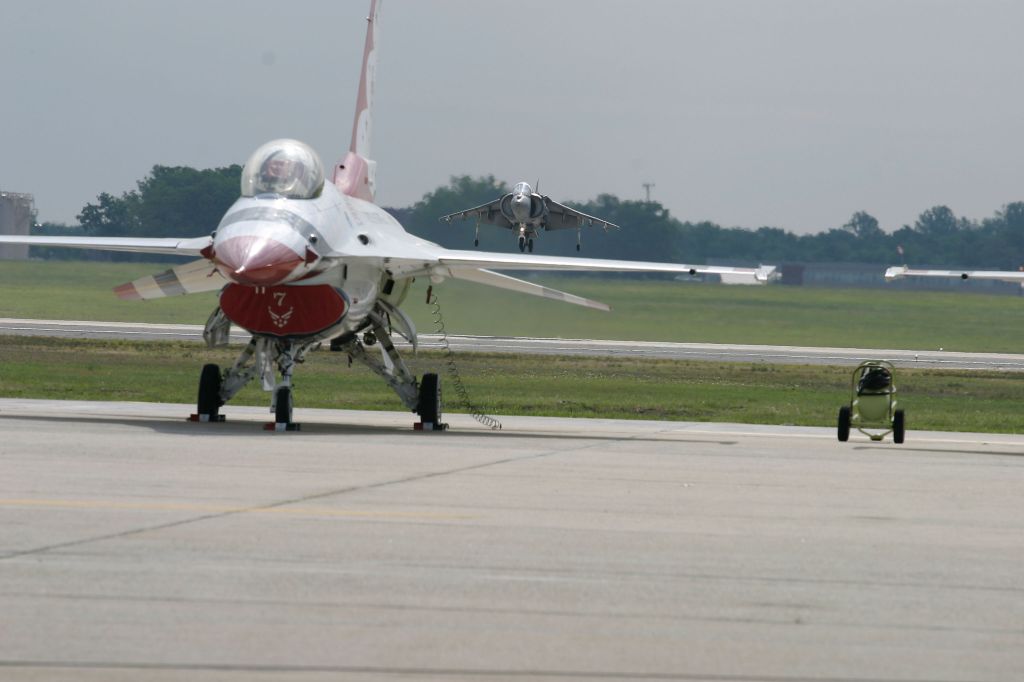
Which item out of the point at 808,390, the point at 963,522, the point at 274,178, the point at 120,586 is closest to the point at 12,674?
the point at 120,586

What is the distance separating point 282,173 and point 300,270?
4.85 feet

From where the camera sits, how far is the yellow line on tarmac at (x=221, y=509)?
468 inches

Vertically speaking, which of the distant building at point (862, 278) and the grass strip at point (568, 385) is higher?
the distant building at point (862, 278)

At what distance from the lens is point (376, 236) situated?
21.6 m

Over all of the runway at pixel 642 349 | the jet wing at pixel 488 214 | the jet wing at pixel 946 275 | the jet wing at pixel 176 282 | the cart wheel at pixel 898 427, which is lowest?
the cart wheel at pixel 898 427

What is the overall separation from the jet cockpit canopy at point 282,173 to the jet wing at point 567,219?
45566 millimetres

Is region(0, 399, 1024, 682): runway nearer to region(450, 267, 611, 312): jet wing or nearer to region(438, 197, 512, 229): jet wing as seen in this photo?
region(450, 267, 611, 312): jet wing

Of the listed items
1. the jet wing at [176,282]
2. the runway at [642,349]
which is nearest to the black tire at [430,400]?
the jet wing at [176,282]

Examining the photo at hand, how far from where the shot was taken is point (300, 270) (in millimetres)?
19062

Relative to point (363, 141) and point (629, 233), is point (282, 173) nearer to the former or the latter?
point (363, 141)

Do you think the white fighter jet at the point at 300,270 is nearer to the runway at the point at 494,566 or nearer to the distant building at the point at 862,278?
the runway at the point at 494,566

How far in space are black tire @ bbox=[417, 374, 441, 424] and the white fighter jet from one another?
14mm

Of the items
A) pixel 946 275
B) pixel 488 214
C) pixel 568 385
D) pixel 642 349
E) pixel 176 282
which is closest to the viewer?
pixel 176 282

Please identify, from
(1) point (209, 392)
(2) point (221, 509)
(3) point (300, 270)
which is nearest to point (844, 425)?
(3) point (300, 270)
